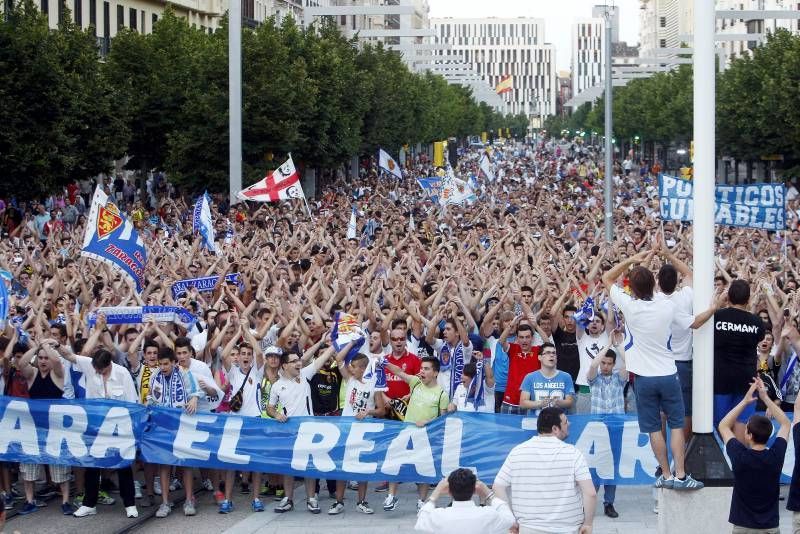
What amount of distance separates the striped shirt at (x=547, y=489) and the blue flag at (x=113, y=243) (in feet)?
29.5

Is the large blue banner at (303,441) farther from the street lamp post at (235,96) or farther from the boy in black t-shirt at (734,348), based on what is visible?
the street lamp post at (235,96)

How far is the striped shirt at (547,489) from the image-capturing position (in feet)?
27.2

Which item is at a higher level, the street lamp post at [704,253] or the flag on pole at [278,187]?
the flag on pole at [278,187]

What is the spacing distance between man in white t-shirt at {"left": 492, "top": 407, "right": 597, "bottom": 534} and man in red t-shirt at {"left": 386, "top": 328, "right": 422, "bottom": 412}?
432cm

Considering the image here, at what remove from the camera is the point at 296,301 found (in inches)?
589

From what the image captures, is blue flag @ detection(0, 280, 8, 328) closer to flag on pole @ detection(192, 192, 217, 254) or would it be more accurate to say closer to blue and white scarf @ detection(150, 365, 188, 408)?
blue and white scarf @ detection(150, 365, 188, 408)

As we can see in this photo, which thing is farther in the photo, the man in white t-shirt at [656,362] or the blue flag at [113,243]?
→ the blue flag at [113,243]

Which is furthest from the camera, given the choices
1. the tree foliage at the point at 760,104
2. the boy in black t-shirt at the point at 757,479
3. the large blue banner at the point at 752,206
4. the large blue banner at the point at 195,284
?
the tree foliage at the point at 760,104

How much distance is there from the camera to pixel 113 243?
16547 millimetres

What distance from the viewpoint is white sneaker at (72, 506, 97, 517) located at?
40.9 feet

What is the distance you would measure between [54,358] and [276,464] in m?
2.07

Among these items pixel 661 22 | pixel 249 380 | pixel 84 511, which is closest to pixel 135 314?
pixel 249 380

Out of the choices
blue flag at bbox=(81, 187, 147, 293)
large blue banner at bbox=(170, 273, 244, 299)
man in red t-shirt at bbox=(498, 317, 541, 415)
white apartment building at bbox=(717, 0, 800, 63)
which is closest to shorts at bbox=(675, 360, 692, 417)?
man in red t-shirt at bbox=(498, 317, 541, 415)

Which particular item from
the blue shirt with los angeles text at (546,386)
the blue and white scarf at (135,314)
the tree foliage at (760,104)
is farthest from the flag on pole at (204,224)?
the tree foliage at (760,104)
